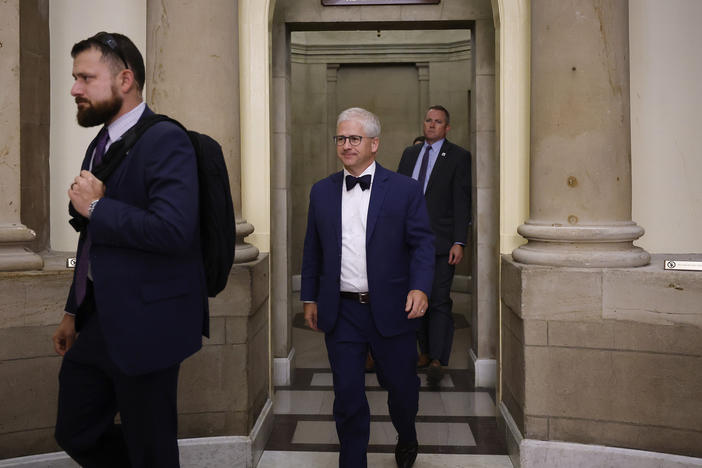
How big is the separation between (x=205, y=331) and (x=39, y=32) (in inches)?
116

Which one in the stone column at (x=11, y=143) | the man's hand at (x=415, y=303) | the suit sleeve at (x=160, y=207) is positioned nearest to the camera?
the suit sleeve at (x=160, y=207)

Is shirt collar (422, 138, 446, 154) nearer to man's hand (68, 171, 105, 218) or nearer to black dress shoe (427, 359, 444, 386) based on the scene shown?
black dress shoe (427, 359, 444, 386)

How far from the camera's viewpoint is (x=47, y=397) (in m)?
3.62

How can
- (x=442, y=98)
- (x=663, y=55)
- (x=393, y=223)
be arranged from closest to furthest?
(x=393, y=223) < (x=663, y=55) < (x=442, y=98)

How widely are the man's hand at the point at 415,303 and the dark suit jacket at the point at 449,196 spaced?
7.16 feet

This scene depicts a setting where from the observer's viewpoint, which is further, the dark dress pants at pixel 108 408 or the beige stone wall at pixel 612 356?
the beige stone wall at pixel 612 356

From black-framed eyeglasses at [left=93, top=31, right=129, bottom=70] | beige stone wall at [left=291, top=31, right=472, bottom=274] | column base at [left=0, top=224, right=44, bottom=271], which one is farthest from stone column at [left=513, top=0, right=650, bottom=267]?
beige stone wall at [left=291, top=31, right=472, bottom=274]

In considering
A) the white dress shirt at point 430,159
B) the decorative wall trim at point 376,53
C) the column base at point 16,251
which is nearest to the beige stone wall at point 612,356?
the white dress shirt at point 430,159

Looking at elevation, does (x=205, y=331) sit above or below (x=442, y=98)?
below

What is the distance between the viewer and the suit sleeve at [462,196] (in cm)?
556

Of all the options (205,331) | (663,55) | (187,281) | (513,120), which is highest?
(663,55)

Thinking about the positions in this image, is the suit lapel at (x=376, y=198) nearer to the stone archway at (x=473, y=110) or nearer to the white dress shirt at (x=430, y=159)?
the stone archway at (x=473, y=110)

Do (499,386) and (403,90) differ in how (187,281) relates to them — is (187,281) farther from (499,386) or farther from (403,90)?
(403,90)

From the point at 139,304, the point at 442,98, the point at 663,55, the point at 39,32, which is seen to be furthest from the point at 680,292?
the point at 442,98
